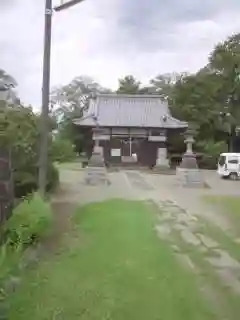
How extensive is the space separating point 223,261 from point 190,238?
1.49m

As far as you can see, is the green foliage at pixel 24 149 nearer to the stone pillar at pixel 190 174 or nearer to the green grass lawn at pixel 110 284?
the green grass lawn at pixel 110 284

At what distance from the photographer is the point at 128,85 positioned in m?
46.2

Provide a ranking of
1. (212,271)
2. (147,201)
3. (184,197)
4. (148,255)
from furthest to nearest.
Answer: (184,197)
(147,201)
(148,255)
(212,271)

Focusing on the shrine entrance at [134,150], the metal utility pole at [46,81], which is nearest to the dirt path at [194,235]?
the metal utility pole at [46,81]

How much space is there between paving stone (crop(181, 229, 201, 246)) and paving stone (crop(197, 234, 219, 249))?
0.29 ft

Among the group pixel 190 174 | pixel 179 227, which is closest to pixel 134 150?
pixel 190 174

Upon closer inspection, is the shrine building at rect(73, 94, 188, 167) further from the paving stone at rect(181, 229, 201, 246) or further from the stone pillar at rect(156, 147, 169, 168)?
the paving stone at rect(181, 229, 201, 246)

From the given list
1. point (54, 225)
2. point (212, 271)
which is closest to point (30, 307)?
point (212, 271)

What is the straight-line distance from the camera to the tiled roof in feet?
109

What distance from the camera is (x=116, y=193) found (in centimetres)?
1512

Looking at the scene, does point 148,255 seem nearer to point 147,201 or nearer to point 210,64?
point 147,201

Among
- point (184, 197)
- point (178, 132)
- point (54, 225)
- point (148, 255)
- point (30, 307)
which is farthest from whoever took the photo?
point (178, 132)

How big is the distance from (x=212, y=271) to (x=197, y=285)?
2.41 feet

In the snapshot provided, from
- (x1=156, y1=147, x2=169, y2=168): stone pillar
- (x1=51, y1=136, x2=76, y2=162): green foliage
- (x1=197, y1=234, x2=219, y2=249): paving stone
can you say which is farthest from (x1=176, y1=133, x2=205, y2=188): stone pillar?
(x1=156, y1=147, x2=169, y2=168): stone pillar
